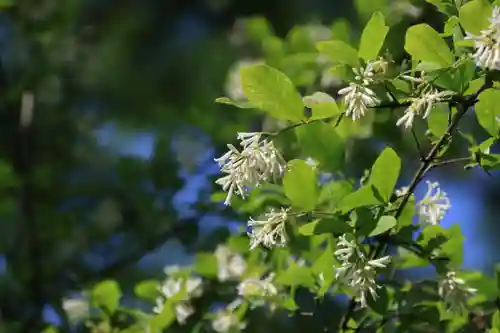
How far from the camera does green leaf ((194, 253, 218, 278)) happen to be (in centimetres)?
75

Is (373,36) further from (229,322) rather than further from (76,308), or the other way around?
(76,308)

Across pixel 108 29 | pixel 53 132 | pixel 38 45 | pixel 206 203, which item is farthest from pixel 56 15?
pixel 108 29

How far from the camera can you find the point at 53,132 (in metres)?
1.21

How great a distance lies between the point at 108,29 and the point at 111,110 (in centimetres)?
25

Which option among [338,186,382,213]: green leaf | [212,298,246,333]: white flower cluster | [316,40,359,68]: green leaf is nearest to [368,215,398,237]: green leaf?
[338,186,382,213]: green leaf

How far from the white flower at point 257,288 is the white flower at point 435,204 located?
0.56 feet

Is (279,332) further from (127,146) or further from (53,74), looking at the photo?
(127,146)

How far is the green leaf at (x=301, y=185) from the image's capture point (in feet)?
1.65

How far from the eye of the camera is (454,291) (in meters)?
0.56

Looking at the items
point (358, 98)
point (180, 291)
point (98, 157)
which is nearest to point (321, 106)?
point (358, 98)

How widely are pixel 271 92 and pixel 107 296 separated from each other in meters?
0.34

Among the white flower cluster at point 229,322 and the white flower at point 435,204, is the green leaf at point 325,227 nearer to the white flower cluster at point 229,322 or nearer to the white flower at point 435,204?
the white flower at point 435,204

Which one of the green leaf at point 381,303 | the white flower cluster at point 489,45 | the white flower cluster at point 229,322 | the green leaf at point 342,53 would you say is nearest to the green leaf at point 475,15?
the white flower cluster at point 489,45

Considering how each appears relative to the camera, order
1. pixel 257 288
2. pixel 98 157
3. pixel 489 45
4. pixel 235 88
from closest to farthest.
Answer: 1. pixel 489 45
2. pixel 257 288
3. pixel 235 88
4. pixel 98 157
